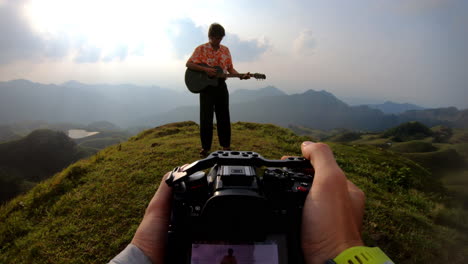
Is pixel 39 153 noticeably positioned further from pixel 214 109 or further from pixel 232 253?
pixel 232 253

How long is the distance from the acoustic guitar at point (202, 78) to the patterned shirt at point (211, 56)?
17cm

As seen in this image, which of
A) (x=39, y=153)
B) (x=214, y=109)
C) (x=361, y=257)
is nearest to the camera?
(x=361, y=257)

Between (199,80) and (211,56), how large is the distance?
78 centimetres

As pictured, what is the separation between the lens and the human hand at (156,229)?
165cm

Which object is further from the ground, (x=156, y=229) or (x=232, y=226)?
(x=232, y=226)

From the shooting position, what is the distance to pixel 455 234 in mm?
3859

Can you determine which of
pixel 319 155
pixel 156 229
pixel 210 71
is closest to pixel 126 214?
pixel 156 229

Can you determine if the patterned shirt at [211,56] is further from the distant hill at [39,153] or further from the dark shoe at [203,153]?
the distant hill at [39,153]

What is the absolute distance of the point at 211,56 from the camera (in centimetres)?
669

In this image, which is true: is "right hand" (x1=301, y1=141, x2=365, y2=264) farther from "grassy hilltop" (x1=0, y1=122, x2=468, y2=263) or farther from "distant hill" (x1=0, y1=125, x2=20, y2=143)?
"distant hill" (x1=0, y1=125, x2=20, y2=143)

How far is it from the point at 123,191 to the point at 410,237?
554cm

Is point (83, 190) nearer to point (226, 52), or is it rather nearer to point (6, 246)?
point (6, 246)

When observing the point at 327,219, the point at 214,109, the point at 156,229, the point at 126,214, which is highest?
the point at 214,109

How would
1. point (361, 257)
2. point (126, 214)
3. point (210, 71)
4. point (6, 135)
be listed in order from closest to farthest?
1. point (361, 257)
2. point (126, 214)
3. point (210, 71)
4. point (6, 135)
